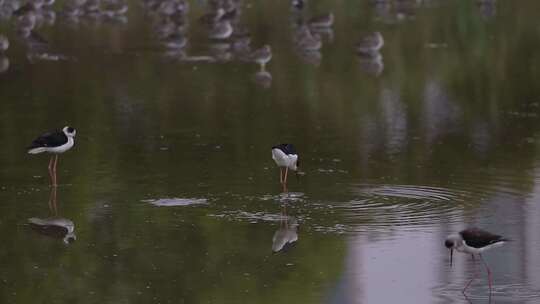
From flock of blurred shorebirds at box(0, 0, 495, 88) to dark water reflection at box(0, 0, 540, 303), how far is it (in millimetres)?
175

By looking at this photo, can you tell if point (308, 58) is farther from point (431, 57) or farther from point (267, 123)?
point (267, 123)

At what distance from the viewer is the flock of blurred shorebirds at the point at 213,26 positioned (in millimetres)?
36600

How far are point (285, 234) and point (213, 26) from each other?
3081cm

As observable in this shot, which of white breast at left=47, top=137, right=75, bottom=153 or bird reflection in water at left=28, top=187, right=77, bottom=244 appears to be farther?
white breast at left=47, top=137, right=75, bottom=153

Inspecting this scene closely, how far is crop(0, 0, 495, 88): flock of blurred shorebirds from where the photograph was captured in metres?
36.6

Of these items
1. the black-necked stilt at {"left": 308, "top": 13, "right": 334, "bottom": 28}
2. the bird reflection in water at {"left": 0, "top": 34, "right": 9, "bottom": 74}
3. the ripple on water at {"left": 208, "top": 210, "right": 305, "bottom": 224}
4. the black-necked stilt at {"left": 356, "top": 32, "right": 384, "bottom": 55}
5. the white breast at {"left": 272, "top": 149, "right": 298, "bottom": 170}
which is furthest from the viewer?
the black-necked stilt at {"left": 308, "top": 13, "right": 334, "bottom": 28}

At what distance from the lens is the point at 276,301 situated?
12719 millimetres

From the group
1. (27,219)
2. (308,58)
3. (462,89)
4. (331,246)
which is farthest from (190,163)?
(308,58)

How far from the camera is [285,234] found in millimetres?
15523

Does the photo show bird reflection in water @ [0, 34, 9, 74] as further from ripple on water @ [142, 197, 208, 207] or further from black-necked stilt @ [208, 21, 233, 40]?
ripple on water @ [142, 197, 208, 207]

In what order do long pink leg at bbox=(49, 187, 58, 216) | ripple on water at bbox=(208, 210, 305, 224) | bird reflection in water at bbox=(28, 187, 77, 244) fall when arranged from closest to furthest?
1. bird reflection in water at bbox=(28, 187, 77, 244)
2. ripple on water at bbox=(208, 210, 305, 224)
3. long pink leg at bbox=(49, 187, 58, 216)

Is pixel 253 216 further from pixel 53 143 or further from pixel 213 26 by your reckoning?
pixel 213 26

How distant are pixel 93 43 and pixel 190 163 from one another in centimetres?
2186

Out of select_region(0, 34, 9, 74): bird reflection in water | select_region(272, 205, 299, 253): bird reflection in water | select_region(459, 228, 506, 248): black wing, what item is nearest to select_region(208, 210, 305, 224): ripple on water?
select_region(272, 205, 299, 253): bird reflection in water
